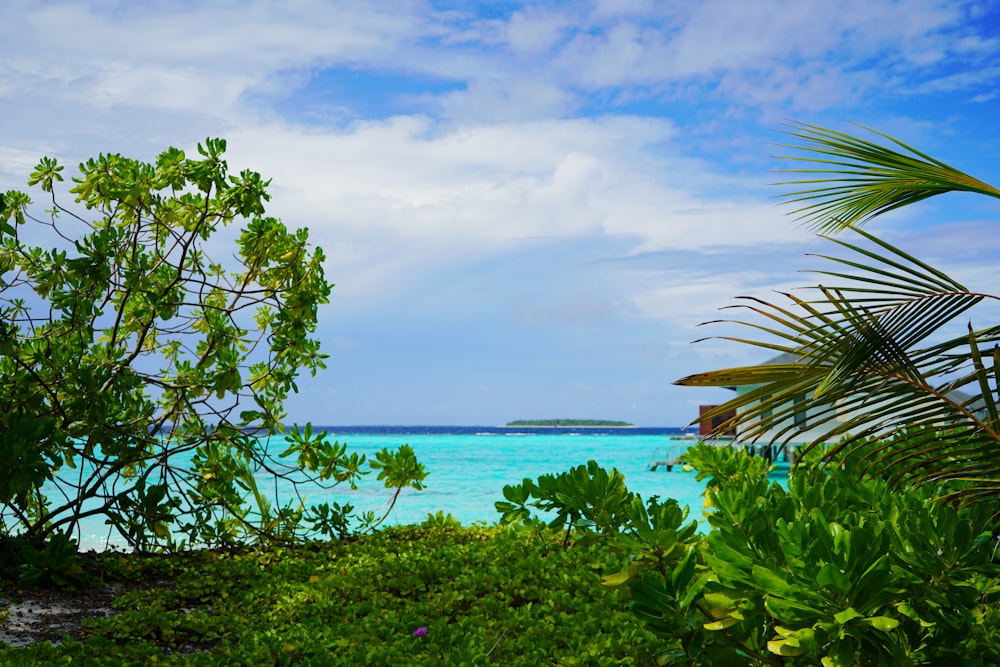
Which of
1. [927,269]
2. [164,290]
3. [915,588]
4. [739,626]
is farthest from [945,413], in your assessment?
[164,290]

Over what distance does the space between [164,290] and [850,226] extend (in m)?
4.26

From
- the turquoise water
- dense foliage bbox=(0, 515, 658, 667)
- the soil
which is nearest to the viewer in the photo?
dense foliage bbox=(0, 515, 658, 667)

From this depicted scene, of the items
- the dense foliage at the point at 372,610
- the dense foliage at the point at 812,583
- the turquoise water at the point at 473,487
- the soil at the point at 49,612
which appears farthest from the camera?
the turquoise water at the point at 473,487

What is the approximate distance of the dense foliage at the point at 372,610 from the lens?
9.44ft

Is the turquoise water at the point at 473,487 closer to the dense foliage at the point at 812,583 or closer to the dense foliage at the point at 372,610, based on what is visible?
the dense foliage at the point at 372,610

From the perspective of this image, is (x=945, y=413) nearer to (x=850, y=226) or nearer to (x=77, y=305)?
(x=850, y=226)

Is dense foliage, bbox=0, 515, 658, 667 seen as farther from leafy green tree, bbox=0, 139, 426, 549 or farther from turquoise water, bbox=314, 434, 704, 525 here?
turquoise water, bbox=314, 434, 704, 525

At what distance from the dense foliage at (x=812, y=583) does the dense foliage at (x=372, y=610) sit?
65cm

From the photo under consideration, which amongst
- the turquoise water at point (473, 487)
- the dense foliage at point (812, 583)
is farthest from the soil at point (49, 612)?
the turquoise water at point (473, 487)

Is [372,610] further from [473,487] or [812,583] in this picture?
[473,487]

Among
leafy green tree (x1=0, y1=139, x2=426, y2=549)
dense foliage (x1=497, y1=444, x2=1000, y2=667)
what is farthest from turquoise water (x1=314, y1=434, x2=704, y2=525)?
dense foliage (x1=497, y1=444, x2=1000, y2=667)

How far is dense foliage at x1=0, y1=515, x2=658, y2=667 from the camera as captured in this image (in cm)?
288

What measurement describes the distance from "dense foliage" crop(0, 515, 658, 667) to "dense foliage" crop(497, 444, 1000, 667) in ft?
2.13

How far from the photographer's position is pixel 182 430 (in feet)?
18.3
